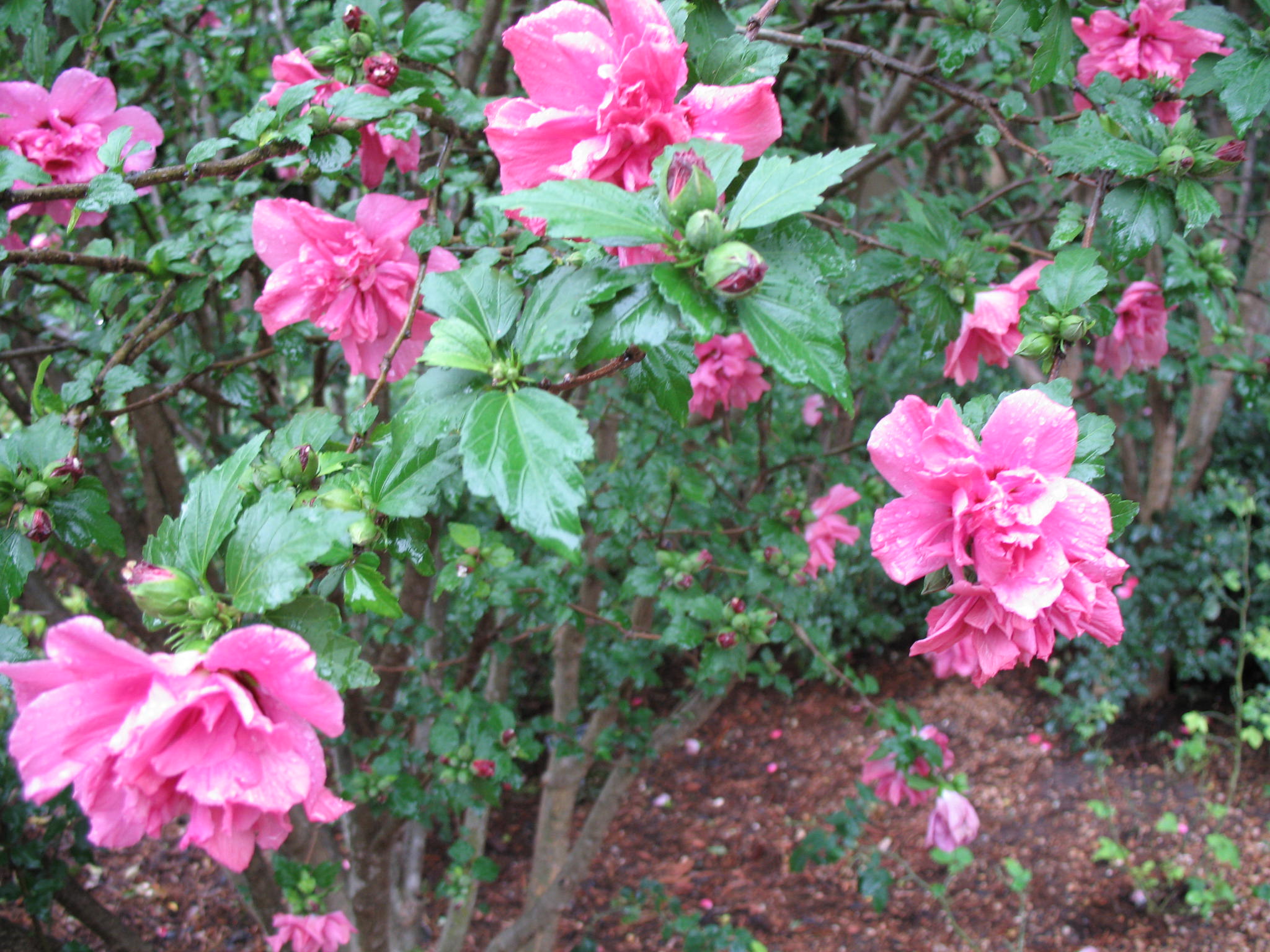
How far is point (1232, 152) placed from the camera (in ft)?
3.25

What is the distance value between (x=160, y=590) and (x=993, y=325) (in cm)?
106

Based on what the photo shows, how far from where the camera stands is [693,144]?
2.36 ft

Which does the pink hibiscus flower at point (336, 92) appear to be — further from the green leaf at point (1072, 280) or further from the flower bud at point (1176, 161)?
the flower bud at point (1176, 161)

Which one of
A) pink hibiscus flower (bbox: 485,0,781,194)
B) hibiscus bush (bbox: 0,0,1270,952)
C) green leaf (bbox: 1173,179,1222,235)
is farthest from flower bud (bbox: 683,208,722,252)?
green leaf (bbox: 1173,179,1222,235)

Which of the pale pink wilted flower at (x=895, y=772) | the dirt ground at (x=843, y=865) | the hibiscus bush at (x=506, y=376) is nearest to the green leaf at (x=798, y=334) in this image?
the hibiscus bush at (x=506, y=376)

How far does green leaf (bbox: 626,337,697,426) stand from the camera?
2.51ft

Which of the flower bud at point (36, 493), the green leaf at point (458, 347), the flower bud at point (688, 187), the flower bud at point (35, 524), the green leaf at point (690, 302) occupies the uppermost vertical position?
the flower bud at point (688, 187)

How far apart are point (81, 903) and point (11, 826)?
26 centimetres

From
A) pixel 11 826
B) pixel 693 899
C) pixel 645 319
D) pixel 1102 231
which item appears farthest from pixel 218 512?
pixel 693 899

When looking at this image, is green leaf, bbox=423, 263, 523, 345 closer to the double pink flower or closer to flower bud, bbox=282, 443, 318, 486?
flower bud, bbox=282, 443, 318, 486

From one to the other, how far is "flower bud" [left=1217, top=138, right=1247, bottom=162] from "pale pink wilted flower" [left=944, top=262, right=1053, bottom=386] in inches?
8.6

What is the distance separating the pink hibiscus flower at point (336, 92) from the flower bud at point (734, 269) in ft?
2.27

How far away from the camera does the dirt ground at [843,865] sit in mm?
2908

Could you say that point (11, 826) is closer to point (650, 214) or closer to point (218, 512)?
point (218, 512)
